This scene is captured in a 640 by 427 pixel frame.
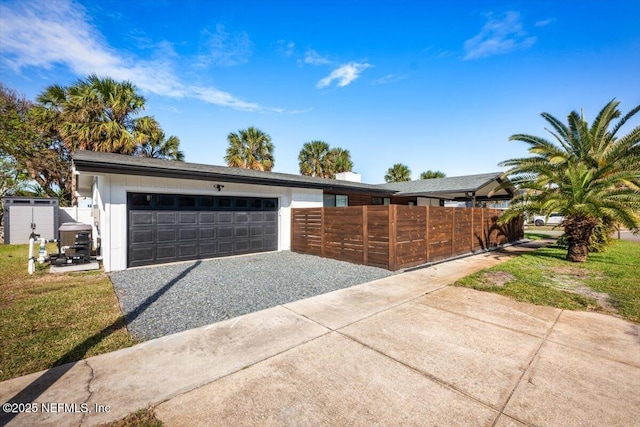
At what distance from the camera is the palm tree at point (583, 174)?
840cm

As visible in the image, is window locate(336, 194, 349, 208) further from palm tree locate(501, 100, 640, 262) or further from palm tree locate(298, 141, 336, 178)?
palm tree locate(298, 141, 336, 178)

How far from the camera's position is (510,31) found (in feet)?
30.9

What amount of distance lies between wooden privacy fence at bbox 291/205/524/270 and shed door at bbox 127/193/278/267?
1.36 m

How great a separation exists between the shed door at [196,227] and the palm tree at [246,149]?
40.1ft

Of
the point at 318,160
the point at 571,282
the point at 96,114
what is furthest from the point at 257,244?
the point at 318,160

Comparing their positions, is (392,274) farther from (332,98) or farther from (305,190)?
(332,98)

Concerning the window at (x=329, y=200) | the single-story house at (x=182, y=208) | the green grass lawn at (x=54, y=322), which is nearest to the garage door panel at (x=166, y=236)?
the single-story house at (x=182, y=208)

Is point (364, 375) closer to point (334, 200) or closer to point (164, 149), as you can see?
point (334, 200)

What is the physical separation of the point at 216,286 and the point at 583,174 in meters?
12.0

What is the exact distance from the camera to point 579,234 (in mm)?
8953

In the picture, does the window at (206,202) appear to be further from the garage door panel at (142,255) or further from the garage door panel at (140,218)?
the garage door panel at (142,255)

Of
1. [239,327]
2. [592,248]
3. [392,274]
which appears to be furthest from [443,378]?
Result: [592,248]

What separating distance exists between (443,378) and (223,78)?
13.3 meters

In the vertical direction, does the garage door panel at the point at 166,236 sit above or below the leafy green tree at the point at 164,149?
below
